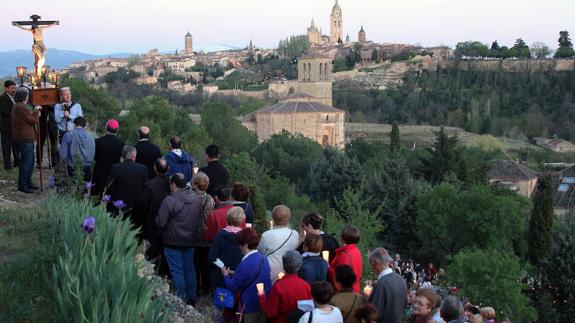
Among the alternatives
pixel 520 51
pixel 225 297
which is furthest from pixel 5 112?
pixel 520 51

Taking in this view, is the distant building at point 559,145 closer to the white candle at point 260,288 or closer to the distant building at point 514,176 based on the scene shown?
the distant building at point 514,176

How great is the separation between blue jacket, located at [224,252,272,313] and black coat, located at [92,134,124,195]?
2.79m

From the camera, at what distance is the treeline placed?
228ft

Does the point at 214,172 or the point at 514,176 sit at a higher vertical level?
the point at 214,172

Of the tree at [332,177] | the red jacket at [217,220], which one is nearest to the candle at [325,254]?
the red jacket at [217,220]

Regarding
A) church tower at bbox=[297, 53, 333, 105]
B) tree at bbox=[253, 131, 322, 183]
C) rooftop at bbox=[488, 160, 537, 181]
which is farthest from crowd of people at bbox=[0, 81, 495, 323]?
church tower at bbox=[297, 53, 333, 105]

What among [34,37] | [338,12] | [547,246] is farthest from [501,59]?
[34,37]

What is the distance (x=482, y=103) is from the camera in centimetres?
7562

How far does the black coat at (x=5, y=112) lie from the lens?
8.40 meters

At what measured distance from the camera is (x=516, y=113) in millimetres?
74625

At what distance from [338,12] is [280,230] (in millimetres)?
148152

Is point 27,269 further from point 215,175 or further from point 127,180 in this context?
point 215,175

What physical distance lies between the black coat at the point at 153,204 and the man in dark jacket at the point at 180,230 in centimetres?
30

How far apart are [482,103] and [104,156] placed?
73.2 meters
